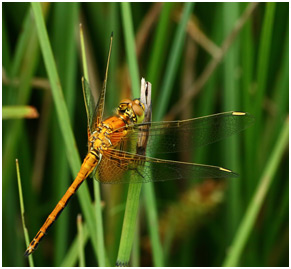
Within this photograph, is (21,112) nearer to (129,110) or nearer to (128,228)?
(129,110)

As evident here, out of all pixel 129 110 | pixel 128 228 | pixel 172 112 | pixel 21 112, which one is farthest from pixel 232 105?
pixel 128 228

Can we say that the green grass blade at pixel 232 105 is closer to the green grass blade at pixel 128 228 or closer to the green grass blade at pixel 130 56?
the green grass blade at pixel 130 56

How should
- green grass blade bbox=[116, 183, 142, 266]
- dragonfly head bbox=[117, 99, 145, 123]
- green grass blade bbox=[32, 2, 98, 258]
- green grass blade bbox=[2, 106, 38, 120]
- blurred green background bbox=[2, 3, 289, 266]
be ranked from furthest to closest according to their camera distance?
blurred green background bbox=[2, 3, 289, 266], green grass blade bbox=[2, 106, 38, 120], dragonfly head bbox=[117, 99, 145, 123], green grass blade bbox=[32, 2, 98, 258], green grass blade bbox=[116, 183, 142, 266]

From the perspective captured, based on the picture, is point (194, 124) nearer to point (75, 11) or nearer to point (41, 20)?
point (41, 20)

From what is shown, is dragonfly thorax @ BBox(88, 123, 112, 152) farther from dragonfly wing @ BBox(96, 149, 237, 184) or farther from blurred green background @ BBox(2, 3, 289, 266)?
blurred green background @ BBox(2, 3, 289, 266)

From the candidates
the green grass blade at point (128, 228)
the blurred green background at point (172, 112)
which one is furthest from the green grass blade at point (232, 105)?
the green grass blade at point (128, 228)

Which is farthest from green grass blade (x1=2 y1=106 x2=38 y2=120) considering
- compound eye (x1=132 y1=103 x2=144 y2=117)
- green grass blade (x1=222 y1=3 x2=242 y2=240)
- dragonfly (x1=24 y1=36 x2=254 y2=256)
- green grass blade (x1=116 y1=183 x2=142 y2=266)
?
green grass blade (x1=222 y1=3 x2=242 y2=240)

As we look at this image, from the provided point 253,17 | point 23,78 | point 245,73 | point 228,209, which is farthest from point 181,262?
point 253,17
